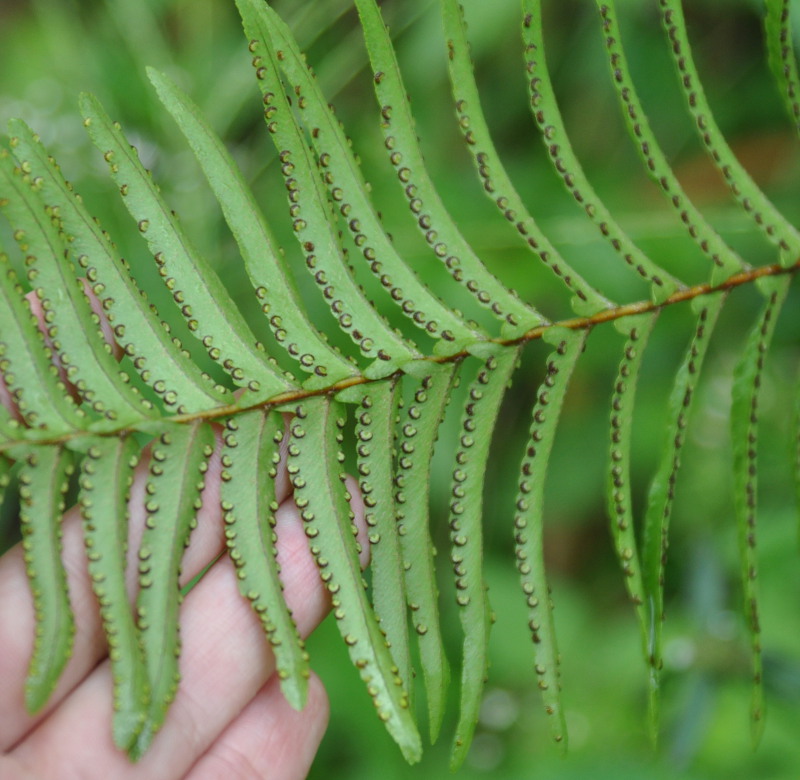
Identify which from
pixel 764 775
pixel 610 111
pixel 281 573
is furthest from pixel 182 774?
pixel 610 111

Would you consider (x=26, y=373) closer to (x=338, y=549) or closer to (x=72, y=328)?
(x=72, y=328)

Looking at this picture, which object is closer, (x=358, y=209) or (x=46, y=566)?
(x=46, y=566)

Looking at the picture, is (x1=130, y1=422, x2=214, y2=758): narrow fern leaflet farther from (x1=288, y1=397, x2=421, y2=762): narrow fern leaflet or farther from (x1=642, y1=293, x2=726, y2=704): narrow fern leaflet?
(x1=642, y1=293, x2=726, y2=704): narrow fern leaflet

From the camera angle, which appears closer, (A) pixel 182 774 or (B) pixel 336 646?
(A) pixel 182 774

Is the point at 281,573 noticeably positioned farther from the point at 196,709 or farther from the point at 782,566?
the point at 782,566

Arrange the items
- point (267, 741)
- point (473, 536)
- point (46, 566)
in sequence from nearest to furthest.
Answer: point (46, 566), point (473, 536), point (267, 741)

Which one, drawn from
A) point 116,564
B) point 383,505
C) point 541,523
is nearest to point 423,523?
point 383,505

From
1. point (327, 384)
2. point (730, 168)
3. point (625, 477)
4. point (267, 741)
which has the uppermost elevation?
point (327, 384)

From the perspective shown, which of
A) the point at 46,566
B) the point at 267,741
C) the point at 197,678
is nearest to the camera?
the point at 46,566
